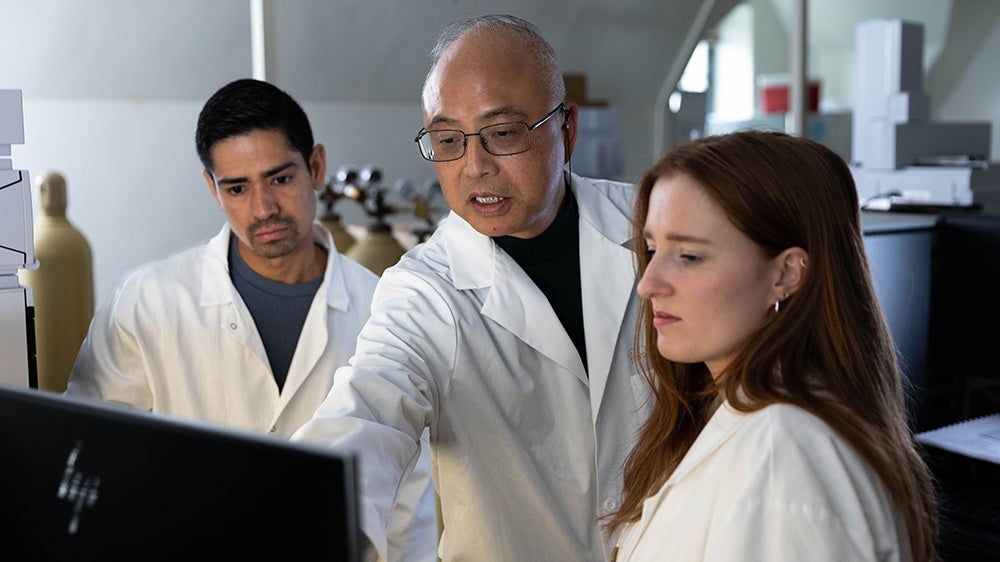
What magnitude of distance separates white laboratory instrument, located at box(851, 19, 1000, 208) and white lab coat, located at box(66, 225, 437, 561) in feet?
4.67

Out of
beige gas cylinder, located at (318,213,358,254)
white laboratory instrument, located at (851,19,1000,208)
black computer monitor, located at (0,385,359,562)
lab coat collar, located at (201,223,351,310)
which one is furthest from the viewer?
white laboratory instrument, located at (851,19,1000,208)

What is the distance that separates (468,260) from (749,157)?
1.69 ft

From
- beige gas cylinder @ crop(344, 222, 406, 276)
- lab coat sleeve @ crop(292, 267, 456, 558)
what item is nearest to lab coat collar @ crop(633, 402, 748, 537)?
lab coat sleeve @ crop(292, 267, 456, 558)

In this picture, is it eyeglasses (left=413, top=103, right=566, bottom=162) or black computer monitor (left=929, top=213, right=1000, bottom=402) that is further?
black computer monitor (left=929, top=213, right=1000, bottom=402)

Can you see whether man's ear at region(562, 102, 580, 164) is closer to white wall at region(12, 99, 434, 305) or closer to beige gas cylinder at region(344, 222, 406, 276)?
beige gas cylinder at region(344, 222, 406, 276)

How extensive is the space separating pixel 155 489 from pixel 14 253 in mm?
698

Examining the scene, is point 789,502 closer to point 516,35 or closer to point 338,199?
point 516,35

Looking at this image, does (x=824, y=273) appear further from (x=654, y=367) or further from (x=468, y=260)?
(x=468, y=260)

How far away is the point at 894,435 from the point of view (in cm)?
88

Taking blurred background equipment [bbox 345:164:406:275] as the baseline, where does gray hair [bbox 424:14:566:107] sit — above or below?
above

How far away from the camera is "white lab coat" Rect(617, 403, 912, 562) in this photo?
2.58 feet

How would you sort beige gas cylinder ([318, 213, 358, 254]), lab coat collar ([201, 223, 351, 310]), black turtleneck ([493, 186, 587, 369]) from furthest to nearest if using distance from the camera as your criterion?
Answer: beige gas cylinder ([318, 213, 358, 254]) < lab coat collar ([201, 223, 351, 310]) < black turtleneck ([493, 186, 587, 369])

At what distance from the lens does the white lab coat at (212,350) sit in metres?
1.64

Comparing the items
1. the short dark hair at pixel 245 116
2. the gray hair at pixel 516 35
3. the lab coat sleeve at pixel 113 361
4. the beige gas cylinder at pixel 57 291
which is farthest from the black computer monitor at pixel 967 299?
the beige gas cylinder at pixel 57 291
